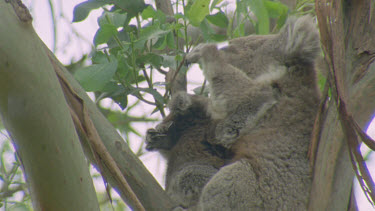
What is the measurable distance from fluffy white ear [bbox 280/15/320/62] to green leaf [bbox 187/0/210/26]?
64cm

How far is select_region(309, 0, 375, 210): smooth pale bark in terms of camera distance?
1753 millimetres

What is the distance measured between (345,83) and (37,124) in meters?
1.25

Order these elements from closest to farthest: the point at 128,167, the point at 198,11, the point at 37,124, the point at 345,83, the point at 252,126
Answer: the point at 37,124 → the point at 345,83 → the point at 128,167 → the point at 198,11 → the point at 252,126

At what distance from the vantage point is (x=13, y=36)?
139 centimetres

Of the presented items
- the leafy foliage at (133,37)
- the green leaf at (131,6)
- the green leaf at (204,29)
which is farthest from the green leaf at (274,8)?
the green leaf at (131,6)

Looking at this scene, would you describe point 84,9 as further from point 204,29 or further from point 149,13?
point 204,29

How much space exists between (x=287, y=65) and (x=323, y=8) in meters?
1.01

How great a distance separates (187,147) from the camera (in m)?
2.83

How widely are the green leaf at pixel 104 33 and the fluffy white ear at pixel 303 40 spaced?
1160mm

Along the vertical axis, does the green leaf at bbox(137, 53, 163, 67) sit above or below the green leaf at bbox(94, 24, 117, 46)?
below

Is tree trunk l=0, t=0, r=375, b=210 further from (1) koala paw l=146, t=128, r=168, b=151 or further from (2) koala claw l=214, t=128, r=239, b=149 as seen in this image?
(1) koala paw l=146, t=128, r=168, b=151

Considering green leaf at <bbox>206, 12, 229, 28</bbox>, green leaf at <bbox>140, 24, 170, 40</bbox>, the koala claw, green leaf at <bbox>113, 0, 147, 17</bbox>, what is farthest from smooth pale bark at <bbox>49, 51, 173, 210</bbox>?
green leaf at <bbox>206, 12, 229, 28</bbox>

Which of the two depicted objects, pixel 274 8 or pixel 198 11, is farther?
pixel 274 8

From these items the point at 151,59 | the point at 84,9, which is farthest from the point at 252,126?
the point at 84,9
